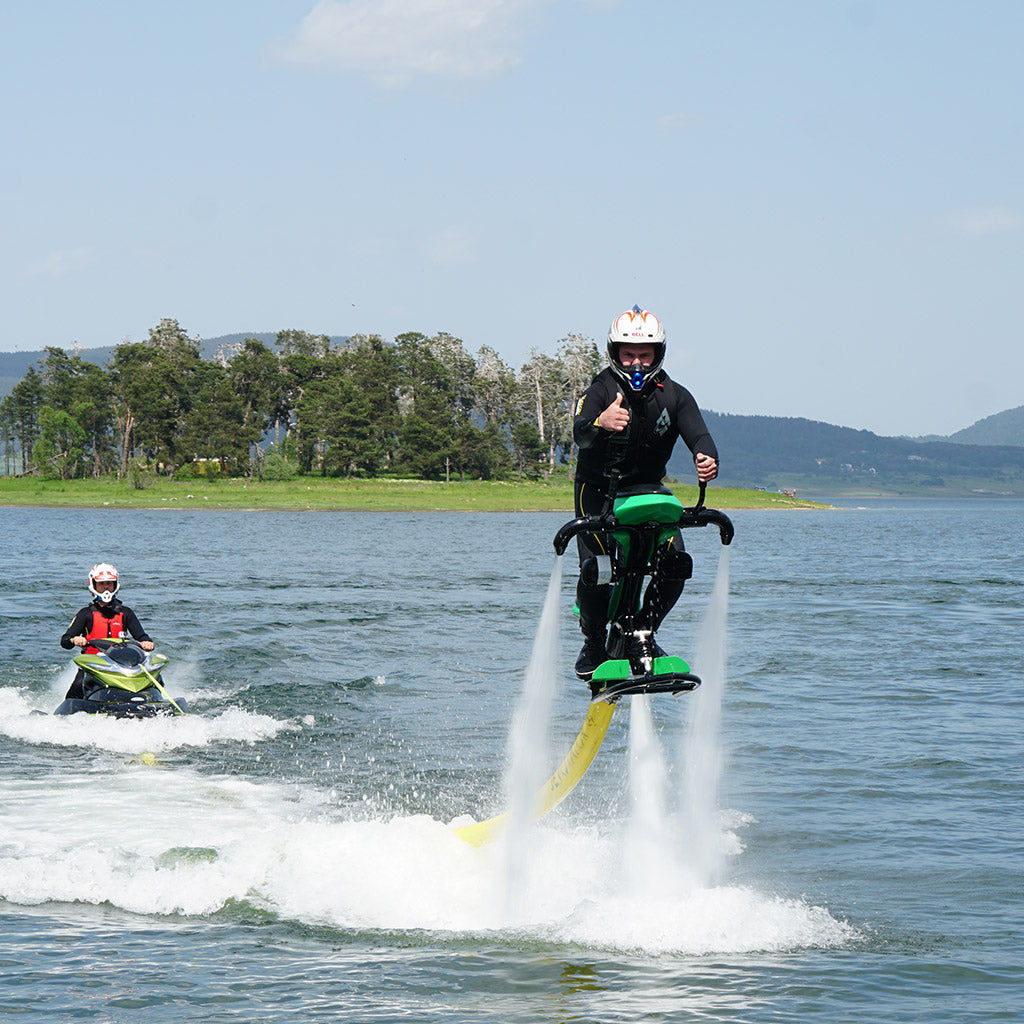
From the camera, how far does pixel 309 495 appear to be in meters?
133

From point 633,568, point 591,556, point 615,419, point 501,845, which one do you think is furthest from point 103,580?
point 615,419

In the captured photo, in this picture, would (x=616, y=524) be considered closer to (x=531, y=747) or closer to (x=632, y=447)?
(x=632, y=447)

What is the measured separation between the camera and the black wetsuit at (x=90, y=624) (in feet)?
63.6

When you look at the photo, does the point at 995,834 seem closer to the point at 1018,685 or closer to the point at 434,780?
the point at 434,780

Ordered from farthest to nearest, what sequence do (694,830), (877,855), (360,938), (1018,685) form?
(1018,685), (877,855), (694,830), (360,938)

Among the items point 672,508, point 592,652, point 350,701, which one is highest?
point 672,508

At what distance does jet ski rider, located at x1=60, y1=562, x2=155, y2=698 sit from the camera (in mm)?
19422

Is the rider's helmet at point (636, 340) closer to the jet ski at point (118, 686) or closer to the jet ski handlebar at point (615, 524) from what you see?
the jet ski handlebar at point (615, 524)

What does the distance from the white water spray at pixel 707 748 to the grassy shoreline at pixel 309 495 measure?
108348 mm

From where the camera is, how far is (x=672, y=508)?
30.3ft

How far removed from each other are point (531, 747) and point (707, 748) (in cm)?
153

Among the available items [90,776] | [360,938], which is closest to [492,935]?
[360,938]

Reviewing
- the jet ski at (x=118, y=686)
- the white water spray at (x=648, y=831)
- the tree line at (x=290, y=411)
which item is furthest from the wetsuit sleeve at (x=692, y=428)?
the tree line at (x=290, y=411)

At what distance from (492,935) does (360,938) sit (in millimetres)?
1099
